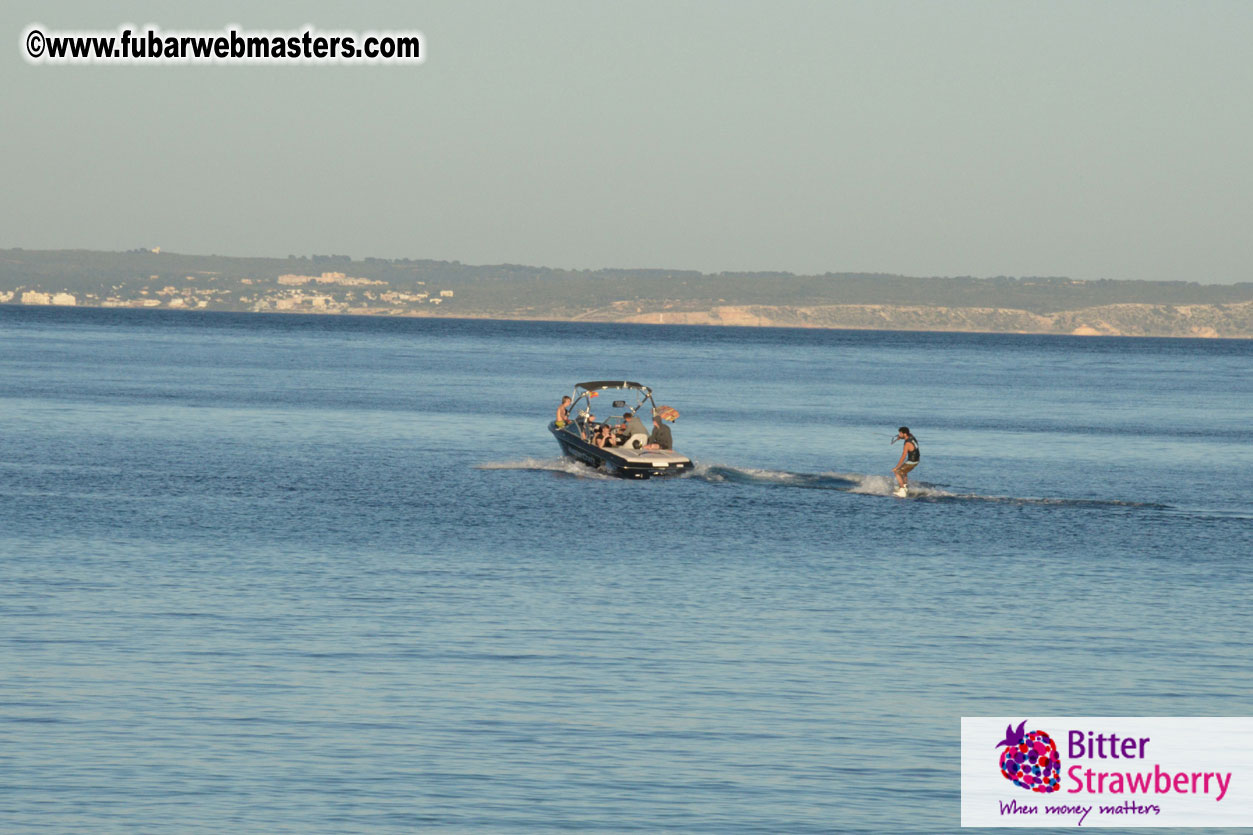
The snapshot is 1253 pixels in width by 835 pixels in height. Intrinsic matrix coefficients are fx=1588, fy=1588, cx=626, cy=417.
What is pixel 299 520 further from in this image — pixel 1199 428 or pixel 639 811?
pixel 1199 428

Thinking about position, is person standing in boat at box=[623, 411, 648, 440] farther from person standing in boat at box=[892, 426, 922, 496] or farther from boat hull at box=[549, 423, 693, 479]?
person standing in boat at box=[892, 426, 922, 496]

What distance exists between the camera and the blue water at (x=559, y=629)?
14570 mm

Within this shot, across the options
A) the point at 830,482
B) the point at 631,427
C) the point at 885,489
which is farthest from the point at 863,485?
the point at 631,427

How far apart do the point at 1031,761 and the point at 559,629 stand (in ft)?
24.4

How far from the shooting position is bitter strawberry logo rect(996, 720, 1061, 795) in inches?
604

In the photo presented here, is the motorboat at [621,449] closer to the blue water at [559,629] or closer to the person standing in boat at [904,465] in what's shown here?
the blue water at [559,629]

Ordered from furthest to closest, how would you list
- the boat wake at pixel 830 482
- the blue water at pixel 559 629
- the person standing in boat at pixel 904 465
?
the person standing in boat at pixel 904 465, the boat wake at pixel 830 482, the blue water at pixel 559 629

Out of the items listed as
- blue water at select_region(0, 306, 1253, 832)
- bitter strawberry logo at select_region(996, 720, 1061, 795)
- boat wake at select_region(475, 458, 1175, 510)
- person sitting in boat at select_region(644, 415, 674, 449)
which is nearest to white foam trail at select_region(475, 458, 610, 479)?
boat wake at select_region(475, 458, 1175, 510)

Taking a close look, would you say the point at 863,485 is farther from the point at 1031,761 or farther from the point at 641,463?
the point at 1031,761

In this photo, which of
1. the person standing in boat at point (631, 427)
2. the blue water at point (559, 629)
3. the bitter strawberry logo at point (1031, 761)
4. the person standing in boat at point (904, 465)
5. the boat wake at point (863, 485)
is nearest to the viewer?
the blue water at point (559, 629)

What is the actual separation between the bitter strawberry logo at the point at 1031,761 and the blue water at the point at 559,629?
2.21 ft

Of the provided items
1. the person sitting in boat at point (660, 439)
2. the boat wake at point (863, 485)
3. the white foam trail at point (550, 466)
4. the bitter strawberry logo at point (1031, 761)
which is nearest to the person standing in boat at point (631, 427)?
the person sitting in boat at point (660, 439)

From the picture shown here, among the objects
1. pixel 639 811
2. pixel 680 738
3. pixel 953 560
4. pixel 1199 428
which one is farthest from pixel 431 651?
pixel 1199 428

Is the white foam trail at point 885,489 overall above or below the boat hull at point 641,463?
below
